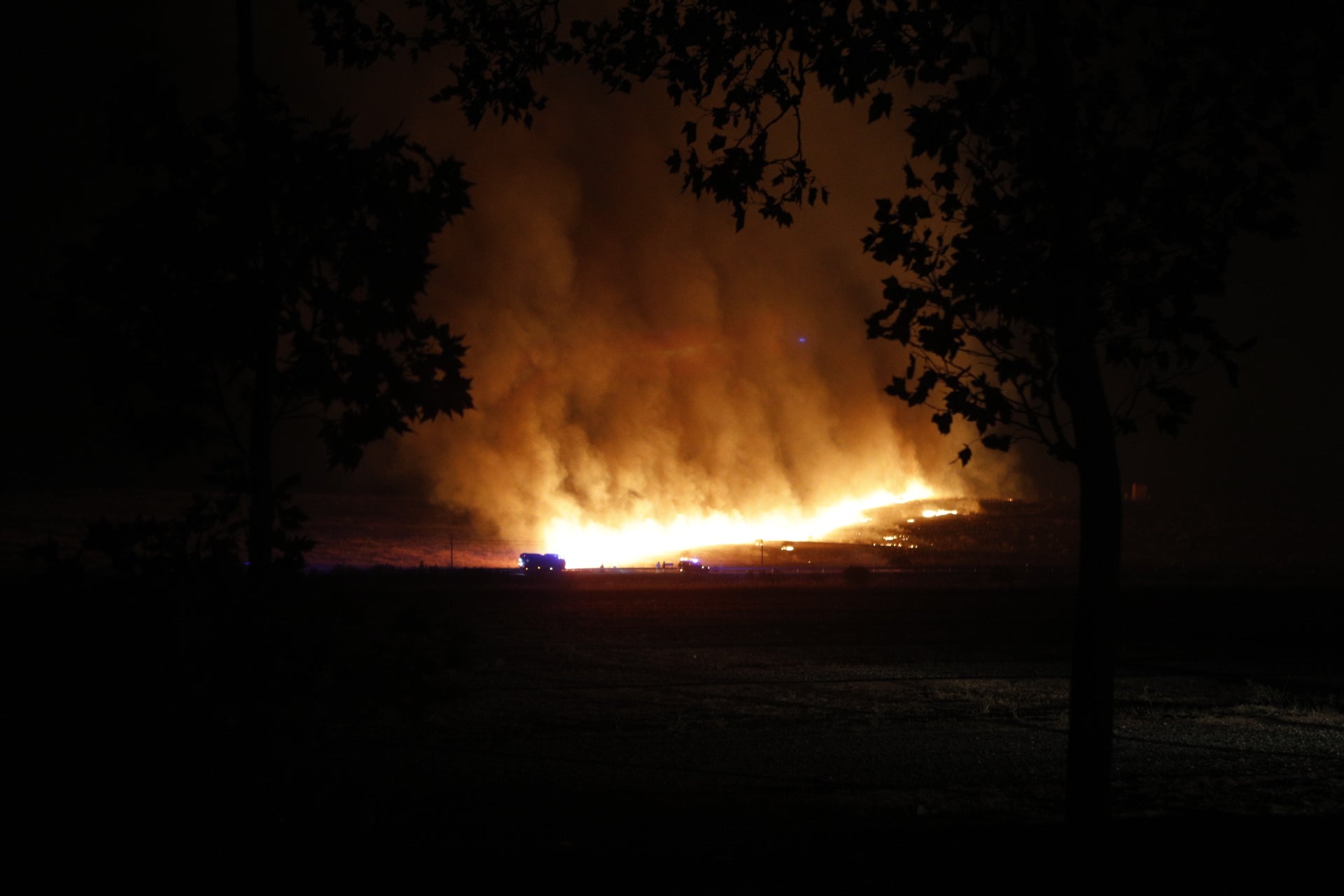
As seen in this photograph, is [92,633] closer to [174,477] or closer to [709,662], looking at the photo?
[709,662]

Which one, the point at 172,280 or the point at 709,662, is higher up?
the point at 172,280

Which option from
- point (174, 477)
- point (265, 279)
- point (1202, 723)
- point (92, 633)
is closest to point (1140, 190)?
point (265, 279)

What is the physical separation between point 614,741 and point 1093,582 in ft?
22.8

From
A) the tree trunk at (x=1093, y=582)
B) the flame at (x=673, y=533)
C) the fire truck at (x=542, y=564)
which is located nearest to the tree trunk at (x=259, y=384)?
the tree trunk at (x=1093, y=582)

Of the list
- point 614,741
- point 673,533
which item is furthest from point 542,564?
point 614,741

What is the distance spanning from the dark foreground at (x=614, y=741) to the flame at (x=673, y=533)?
46795mm

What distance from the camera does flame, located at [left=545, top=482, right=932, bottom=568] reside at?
2899 inches

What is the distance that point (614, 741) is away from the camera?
486 inches

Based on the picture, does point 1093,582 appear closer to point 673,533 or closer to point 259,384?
point 259,384

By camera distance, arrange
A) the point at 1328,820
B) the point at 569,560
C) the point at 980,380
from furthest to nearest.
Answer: the point at 569,560 < the point at 1328,820 < the point at 980,380

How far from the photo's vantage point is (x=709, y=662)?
20.1 metres

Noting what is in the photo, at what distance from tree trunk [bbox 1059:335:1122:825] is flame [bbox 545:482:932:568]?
58.1 metres

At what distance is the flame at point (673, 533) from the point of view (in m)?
73.6

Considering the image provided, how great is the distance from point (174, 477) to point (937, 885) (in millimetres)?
136412
